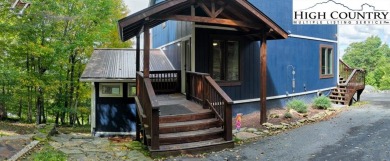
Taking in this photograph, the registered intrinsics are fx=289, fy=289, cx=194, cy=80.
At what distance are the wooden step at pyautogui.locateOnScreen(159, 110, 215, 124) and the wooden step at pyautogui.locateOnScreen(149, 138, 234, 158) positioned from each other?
24.6 inches

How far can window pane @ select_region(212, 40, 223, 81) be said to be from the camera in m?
9.41

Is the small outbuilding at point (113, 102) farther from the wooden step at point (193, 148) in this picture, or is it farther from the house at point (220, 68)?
the wooden step at point (193, 148)

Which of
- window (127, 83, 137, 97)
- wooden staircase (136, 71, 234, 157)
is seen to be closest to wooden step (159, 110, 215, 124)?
wooden staircase (136, 71, 234, 157)

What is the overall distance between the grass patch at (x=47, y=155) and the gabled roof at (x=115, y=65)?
476cm

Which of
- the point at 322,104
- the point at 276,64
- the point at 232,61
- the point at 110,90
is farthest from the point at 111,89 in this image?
the point at 322,104

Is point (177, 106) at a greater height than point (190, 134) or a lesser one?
greater

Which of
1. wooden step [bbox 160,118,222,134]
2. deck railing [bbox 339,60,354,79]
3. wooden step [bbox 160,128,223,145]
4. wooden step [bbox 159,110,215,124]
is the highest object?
deck railing [bbox 339,60,354,79]

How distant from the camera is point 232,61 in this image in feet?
32.2

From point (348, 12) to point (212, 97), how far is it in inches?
394

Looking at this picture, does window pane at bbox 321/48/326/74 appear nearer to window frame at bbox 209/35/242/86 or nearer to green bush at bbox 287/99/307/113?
green bush at bbox 287/99/307/113

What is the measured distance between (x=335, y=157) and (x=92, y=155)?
4.70 m

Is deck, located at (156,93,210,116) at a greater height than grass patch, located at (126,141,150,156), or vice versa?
deck, located at (156,93,210,116)

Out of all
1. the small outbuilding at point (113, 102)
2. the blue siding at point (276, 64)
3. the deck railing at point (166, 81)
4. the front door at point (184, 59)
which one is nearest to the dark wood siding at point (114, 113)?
the small outbuilding at point (113, 102)

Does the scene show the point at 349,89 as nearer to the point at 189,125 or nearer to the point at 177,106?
the point at 177,106
